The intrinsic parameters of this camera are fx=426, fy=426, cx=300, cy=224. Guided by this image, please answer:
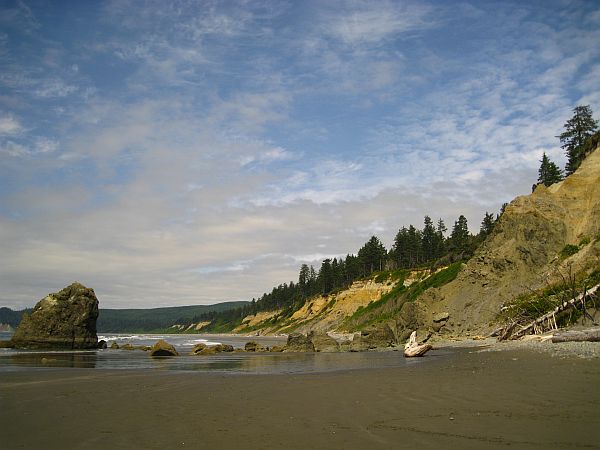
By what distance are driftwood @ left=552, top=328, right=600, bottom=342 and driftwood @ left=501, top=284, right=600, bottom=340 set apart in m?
4.36

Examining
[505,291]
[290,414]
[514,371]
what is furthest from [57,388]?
[505,291]

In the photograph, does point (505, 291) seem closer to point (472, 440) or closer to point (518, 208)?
point (518, 208)

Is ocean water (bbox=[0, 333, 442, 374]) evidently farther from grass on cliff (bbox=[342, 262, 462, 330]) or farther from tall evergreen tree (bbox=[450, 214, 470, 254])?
tall evergreen tree (bbox=[450, 214, 470, 254])

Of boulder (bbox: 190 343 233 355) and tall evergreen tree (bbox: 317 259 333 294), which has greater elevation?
tall evergreen tree (bbox: 317 259 333 294)

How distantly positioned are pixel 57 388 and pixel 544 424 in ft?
45.7

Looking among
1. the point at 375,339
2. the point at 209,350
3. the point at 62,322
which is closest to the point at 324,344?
the point at 375,339

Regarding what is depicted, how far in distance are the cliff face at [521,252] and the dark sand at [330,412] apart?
26734mm

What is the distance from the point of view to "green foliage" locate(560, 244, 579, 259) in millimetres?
35763

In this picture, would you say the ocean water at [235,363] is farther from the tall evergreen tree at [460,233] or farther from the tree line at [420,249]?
the tall evergreen tree at [460,233]

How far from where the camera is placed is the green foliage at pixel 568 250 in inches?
1408

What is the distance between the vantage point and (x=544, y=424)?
6.84 meters

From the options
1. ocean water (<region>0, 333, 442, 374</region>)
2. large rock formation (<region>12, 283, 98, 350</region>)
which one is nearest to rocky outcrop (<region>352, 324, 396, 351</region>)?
ocean water (<region>0, 333, 442, 374</region>)

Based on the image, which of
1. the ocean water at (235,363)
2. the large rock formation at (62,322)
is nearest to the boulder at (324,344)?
the ocean water at (235,363)

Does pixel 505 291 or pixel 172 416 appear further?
pixel 505 291
